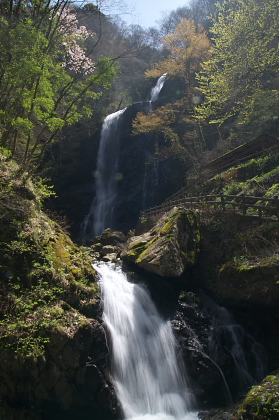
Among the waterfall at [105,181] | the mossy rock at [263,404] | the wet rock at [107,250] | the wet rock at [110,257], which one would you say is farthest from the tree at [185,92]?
the mossy rock at [263,404]

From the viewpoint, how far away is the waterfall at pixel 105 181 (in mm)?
24500

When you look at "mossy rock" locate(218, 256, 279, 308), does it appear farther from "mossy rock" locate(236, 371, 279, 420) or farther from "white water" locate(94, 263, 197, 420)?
"mossy rock" locate(236, 371, 279, 420)

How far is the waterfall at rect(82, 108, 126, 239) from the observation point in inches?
965

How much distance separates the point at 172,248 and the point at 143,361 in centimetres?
384

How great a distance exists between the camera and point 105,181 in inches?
1064

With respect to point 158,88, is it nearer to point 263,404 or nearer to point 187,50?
point 187,50

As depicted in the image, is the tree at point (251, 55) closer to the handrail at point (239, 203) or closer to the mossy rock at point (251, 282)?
the handrail at point (239, 203)

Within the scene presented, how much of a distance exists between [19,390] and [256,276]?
6597 millimetres

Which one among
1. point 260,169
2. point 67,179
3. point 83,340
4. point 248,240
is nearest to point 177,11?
point 67,179

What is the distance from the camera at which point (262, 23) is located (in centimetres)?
1412

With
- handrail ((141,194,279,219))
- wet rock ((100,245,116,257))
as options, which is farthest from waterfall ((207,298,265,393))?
wet rock ((100,245,116,257))

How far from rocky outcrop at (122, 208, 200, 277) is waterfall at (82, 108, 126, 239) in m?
12.5

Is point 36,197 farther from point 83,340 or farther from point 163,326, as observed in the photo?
point 163,326

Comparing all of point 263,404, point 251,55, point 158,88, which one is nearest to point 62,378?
point 263,404
